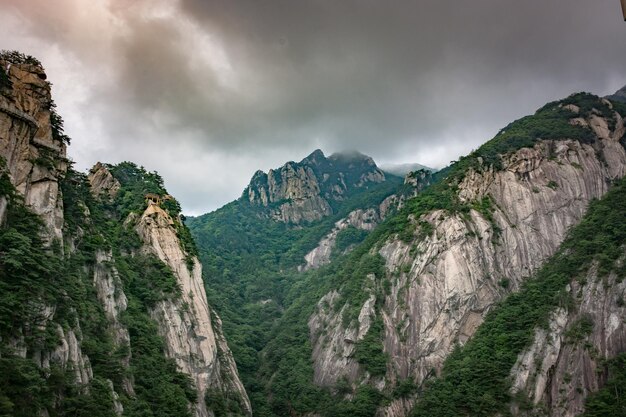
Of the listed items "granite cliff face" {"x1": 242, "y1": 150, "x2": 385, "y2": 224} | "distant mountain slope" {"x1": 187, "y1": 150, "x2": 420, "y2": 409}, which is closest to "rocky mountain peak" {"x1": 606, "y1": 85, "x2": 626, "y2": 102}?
"distant mountain slope" {"x1": 187, "y1": 150, "x2": 420, "y2": 409}

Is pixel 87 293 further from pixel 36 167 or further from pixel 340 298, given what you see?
pixel 340 298

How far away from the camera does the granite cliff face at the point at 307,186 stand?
469ft

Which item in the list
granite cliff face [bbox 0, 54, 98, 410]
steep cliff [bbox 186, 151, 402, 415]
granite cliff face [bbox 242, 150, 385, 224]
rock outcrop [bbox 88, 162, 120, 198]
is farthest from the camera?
granite cliff face [bbox 242, 150, 385, 224]

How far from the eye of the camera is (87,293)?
3494 centimetres

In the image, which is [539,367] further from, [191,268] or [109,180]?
[109,180]

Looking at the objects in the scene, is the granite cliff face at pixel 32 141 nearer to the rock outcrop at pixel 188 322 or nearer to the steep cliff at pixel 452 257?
the rock outcrop at pixel 188 322

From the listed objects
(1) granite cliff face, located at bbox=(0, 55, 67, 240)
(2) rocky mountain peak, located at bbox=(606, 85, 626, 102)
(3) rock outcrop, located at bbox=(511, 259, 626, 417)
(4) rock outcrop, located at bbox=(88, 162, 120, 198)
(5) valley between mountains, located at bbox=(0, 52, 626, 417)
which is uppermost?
(2) rocky mountain peak, located at bbox=(606, 85, 626, 102)

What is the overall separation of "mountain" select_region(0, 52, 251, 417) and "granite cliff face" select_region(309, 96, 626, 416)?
19.9m

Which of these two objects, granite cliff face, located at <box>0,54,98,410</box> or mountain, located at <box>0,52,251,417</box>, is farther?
granite cliff face, located at <box>0,54,98,410</box>

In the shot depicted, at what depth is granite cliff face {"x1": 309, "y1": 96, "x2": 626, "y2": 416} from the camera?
6069cm

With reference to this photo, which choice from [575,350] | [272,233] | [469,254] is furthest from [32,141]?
[272,233]

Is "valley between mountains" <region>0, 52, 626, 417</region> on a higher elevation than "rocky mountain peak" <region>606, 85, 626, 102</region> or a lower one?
lower

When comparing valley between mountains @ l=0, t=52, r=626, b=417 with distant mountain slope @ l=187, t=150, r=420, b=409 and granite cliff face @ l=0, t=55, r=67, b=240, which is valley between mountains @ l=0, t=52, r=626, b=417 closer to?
granite cliff face @ l=0, t=55, r=67, b=240

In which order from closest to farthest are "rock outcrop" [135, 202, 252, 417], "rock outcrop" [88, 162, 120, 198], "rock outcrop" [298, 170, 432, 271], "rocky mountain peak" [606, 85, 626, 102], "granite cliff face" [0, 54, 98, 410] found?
"granite cliff face" [0, 54, 98, 410] < "rock outcrop" [135, 202, 252, 417] < "rock outcrop" [88, 162, 120, 198] < "rock outcrop" [298, 170, 432, 271] < "rocky mountain peak" [606, 85, 626, 102]
